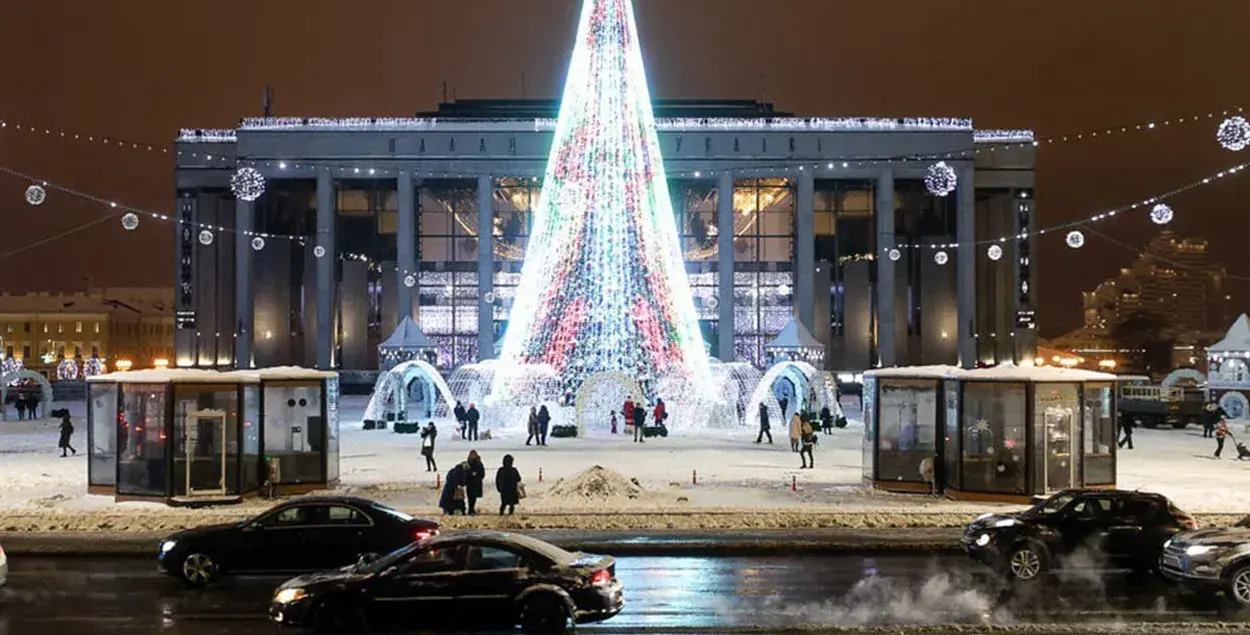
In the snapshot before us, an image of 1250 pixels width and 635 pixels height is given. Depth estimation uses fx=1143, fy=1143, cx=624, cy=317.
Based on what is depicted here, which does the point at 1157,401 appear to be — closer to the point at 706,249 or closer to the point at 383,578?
the point at 706,249

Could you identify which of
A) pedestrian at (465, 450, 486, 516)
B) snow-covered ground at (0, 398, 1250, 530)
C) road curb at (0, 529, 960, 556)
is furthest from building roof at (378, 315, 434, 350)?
road curb at (0, 529, 960, 556)

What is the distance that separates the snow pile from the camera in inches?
914

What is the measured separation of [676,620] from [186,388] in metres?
13.1

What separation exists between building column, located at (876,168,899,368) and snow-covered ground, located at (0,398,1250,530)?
3288cm

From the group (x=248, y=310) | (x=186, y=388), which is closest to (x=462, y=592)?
(x=186, y=388)

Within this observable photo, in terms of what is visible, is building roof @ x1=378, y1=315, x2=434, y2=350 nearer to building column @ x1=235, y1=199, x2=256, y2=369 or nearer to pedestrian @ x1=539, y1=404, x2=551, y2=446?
pedestrian @ x1=539, y1=404, x2=551, y2=446

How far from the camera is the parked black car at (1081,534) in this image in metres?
16.2

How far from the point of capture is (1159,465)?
3111 cm

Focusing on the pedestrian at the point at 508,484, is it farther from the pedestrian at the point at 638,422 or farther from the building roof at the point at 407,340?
the building roof at the point at 407,340

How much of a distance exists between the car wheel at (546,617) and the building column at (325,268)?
6697cm

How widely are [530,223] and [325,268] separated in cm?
1459

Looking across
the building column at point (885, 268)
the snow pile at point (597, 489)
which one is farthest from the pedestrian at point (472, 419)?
the building column at point (885, 268)

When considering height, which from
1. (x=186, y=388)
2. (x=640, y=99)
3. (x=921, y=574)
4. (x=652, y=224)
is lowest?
(x=921, y=574)

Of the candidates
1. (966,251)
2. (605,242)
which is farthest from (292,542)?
(966,251)
